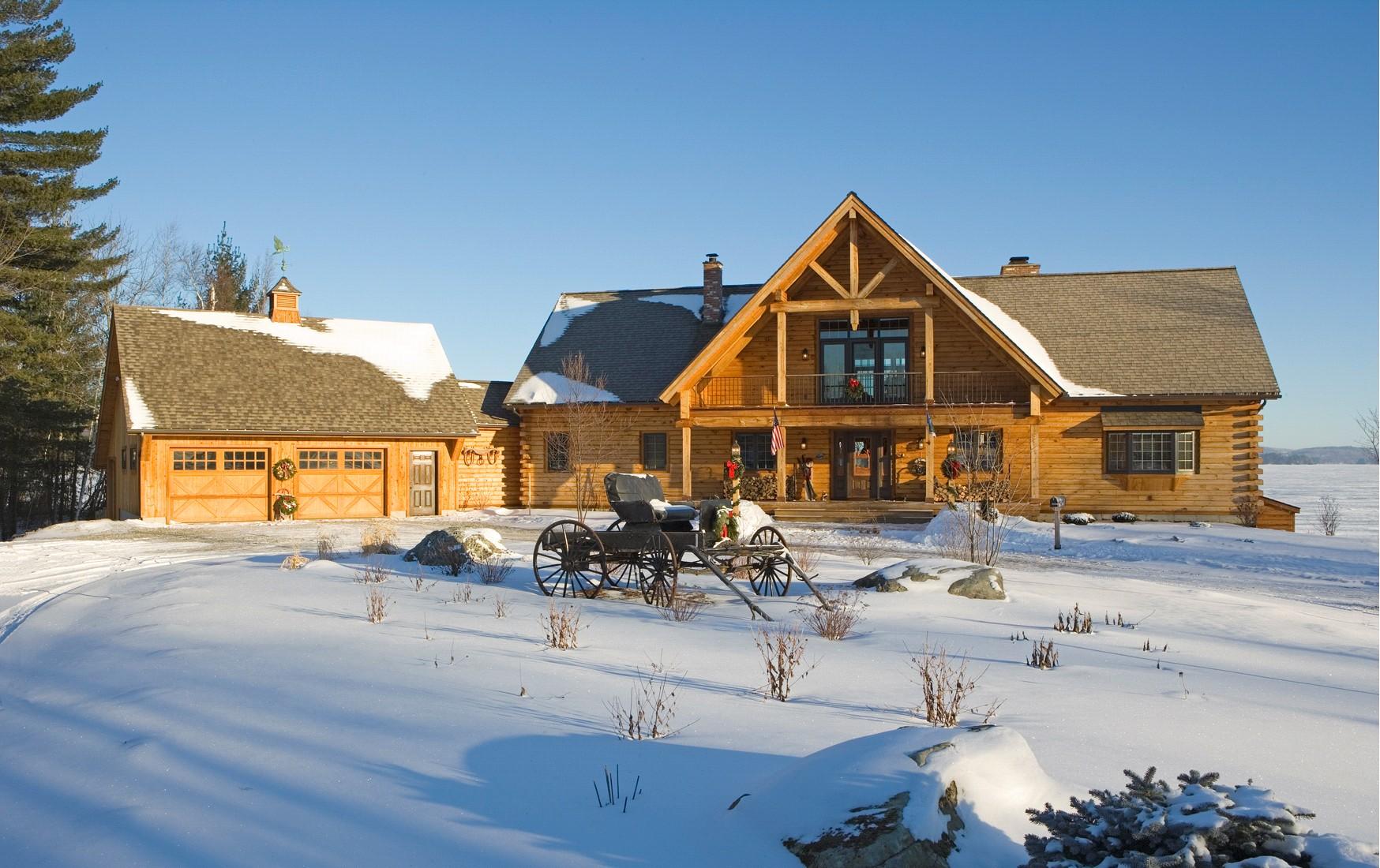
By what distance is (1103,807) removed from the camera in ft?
12.0

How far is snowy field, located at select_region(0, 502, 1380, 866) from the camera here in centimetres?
467

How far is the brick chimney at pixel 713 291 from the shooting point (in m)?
30.8

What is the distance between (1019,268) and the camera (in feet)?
102

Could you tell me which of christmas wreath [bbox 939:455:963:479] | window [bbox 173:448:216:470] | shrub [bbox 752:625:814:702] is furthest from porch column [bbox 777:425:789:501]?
shrub [bbox 752:625:814:702]

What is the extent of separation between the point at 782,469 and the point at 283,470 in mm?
13397

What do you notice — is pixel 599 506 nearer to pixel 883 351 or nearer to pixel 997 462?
pixel 883 351

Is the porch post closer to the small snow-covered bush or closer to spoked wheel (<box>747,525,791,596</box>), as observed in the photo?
spoked wheel (<box>747,525,791,596</box>)

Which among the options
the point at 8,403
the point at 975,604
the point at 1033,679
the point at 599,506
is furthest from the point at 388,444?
the point at 1033,679

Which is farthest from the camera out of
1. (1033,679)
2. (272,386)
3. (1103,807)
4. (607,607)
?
(272,386)

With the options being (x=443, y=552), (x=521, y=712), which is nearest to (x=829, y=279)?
(x=443, y=552)

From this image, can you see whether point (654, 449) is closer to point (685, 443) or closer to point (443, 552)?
point (685, 443)

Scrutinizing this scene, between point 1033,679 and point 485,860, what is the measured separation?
4.62 m

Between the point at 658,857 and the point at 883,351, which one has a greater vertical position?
the point at 883,351

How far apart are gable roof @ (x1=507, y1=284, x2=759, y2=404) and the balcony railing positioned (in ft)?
6.62
